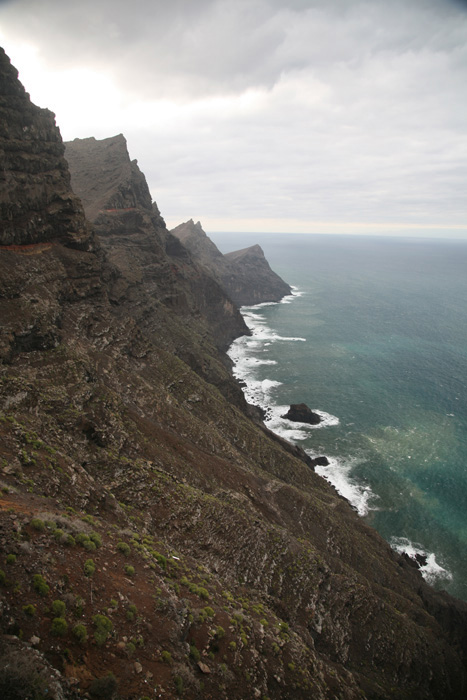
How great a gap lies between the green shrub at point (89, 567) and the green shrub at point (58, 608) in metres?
2.79

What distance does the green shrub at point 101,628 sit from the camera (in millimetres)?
14766

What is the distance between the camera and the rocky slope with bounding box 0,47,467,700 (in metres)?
15.4

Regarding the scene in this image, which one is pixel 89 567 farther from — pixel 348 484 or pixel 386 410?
pixel 386 410

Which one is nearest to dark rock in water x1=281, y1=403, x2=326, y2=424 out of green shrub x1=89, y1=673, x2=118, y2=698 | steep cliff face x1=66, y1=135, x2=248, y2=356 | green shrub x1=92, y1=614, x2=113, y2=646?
steep cliff face x1=66, y1=135, x2=248, y2=356

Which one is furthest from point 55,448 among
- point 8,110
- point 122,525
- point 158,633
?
point 8,110

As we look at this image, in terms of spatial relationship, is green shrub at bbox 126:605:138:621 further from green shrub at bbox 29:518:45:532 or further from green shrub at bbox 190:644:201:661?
green shrub at bbox 29:518:45:532

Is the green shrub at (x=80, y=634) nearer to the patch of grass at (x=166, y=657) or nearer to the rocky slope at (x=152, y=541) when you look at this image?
the rocky slope at (x=152, y=541)

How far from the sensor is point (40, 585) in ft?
48.8

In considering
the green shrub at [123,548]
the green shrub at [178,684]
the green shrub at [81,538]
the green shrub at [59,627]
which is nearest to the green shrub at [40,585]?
the green shrub at [59,627]

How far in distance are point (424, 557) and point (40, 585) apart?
5926 cm

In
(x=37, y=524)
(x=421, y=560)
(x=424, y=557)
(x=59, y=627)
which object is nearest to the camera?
(x=59, y=627)

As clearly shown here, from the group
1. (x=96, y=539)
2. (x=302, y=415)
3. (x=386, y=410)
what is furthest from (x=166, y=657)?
(x=386, y=410)

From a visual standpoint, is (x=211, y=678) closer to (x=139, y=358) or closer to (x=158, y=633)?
(x=158, y=633)

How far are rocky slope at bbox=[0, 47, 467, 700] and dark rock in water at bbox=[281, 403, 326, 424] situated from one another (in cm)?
3092
